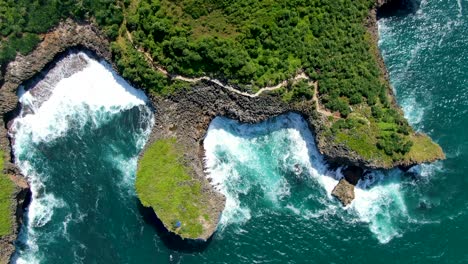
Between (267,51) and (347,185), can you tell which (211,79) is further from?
(347,185)

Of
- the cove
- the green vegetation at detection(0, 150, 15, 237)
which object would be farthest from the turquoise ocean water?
the green vegetation at detection(0, 150, 15, 237)

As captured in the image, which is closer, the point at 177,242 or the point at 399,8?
the point at 177,242

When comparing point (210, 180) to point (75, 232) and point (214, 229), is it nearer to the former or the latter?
point (214, 229)

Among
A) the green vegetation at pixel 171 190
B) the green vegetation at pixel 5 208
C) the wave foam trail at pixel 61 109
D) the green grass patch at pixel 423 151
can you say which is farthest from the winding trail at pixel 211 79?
the green vegetation at pixel 5 208

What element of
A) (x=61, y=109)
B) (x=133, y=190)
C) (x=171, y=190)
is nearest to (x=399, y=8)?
(x=171, y=190)

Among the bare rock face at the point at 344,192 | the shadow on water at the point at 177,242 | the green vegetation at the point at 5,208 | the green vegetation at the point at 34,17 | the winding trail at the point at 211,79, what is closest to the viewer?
the green vegetation at the point at 5,208

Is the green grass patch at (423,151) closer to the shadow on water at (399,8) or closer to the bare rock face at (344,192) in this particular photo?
the bare rock face at (344,192)
